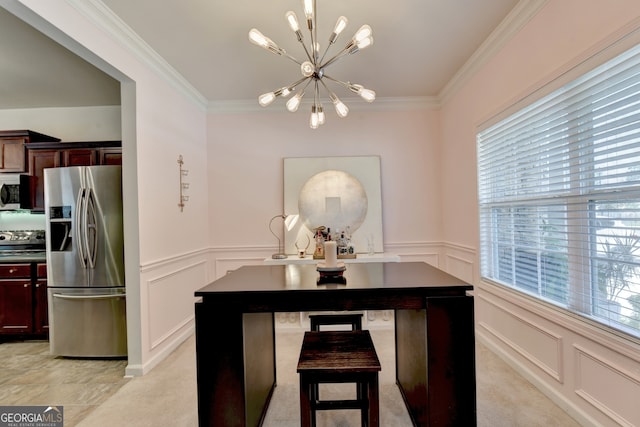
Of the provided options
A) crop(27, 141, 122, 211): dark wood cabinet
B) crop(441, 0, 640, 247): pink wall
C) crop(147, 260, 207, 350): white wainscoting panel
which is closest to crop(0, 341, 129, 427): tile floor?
crop(147, 260, 207, 350): white wainscoting panel

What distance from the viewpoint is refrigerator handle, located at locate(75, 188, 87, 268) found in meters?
2.77

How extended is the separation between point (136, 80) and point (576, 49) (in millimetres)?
Answer: 3184

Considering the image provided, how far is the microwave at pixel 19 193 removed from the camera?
11.6 feet

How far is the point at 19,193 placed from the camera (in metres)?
3.54

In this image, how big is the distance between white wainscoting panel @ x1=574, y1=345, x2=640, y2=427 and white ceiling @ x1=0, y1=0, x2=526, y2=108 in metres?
2.40

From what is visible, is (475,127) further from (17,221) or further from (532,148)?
(17,221)

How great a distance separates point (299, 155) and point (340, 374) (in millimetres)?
3031

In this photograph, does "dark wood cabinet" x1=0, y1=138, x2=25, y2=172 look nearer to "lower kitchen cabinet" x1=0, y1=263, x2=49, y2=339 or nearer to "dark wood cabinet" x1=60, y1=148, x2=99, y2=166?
"dark wood cabinet" x1=60, y1=148, x2=99, y2=166

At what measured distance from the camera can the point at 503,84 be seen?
101 inches

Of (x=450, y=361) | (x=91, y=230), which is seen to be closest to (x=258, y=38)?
(x=450, y=361)

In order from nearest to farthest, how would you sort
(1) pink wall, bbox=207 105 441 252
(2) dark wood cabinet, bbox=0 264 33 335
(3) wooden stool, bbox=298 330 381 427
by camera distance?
(3) wooden stool, bbox=298 330 381 427, (2) dark wood cabinet, bbox=0 264 33 335, (1) pink wall, bbox=207 105 441 252

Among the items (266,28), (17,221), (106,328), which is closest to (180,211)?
(106,328)

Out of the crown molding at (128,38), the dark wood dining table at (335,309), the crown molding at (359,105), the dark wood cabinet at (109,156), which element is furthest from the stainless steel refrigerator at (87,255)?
the dark wood dining table at (335,309)

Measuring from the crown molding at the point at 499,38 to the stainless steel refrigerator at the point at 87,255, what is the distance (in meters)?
3.47
